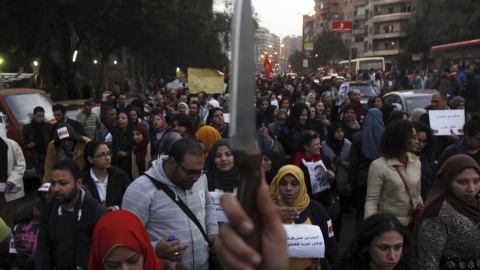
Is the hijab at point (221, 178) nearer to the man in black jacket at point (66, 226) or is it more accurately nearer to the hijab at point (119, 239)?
the man in black jacket at point (66, 226)

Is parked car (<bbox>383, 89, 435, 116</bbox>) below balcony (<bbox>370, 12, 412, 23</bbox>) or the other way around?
below

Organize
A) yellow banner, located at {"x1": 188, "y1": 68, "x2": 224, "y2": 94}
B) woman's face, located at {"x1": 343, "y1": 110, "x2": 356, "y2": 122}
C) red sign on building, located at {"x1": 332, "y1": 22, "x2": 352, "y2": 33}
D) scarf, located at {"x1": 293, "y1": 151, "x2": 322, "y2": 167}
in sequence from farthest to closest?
red sign on building, located at {"x1": 332, "y1": 22, "x2": 352, "y2": 33} < yellow banner, located at {"x1": 188, "y1": 68, "x2": 224, "y2": 94} < woman's face, located at {"x1": 343, "y1": 110, "x2": 356, "y2": 122} < scarf, located at {"x1": 293, "y1": 151, "x2": 322, "y2": 167}

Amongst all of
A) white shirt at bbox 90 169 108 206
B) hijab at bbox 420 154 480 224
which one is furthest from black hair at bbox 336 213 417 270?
white shirt at bbox 90 169 108 206

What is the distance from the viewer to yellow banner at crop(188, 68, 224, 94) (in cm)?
1279

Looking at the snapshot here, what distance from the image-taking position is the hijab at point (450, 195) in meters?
3.09

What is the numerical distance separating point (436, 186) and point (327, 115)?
23.8ft

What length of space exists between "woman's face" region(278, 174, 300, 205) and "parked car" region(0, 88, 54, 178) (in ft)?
22.7

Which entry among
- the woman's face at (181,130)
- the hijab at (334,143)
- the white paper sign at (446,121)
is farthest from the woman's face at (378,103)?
the woman's face at (181,130)

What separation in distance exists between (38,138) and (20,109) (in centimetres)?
213

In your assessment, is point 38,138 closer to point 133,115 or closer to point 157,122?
point 133,115

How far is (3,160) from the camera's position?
19.2 ft

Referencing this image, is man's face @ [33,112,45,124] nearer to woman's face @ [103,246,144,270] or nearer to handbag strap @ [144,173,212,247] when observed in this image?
handbag strap @ [144,173,212,247]

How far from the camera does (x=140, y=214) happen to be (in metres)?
3.22

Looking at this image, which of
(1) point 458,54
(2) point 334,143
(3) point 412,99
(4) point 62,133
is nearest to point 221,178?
(2) point 334,143
